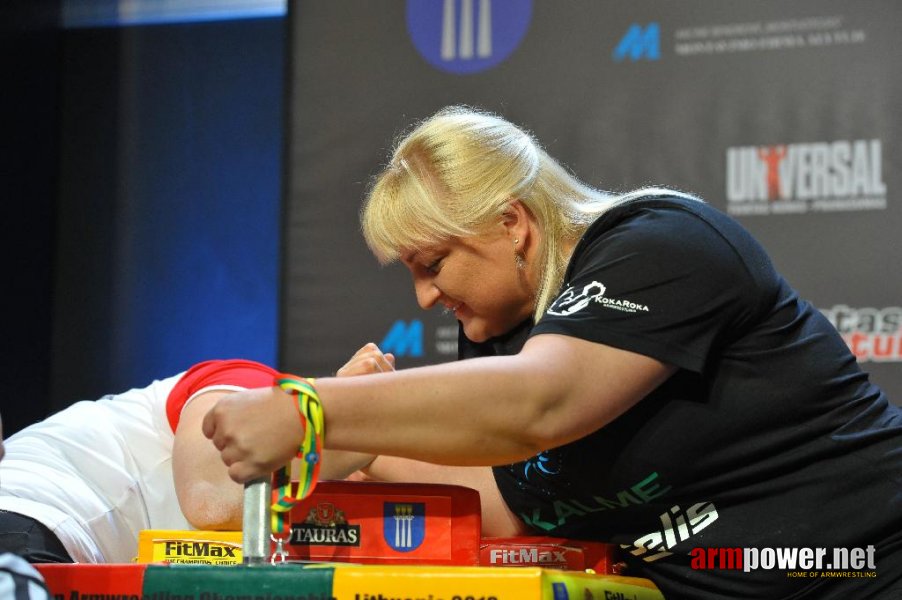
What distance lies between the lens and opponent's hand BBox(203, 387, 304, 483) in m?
0.95

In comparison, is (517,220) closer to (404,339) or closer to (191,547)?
(191,547)

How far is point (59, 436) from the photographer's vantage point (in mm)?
1729

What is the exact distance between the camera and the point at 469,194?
1396 millimetres

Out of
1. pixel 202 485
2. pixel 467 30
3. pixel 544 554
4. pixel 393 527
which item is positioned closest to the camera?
pixel 393 527

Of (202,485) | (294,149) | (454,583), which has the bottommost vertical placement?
(202,485)

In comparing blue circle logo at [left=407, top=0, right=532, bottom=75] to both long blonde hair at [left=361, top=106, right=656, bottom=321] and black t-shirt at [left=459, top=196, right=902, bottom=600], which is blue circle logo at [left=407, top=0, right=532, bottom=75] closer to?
long blonde hair at [left=361, top=106, right=656, bottom=321]

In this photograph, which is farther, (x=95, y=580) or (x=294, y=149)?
(x=294, y=149)

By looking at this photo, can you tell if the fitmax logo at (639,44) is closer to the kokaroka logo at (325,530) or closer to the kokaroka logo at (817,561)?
the kokaroka logo at (817,561)

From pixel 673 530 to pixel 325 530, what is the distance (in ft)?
1.36

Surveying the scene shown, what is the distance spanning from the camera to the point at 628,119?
100 inches

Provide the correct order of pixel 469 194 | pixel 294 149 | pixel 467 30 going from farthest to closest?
pixel 294 149, pixel 467 30, pixel 469 194

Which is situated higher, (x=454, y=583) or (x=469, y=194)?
(x=469, y=194)

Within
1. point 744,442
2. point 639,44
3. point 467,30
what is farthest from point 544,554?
point 467,30

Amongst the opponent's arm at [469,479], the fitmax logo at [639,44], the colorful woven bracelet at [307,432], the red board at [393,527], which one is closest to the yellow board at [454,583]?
the colorful woven bracelet at [307,432]
